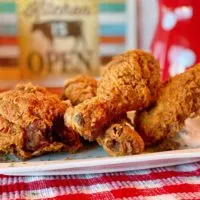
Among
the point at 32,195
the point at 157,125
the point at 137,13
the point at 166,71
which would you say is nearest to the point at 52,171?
the point at 32,195

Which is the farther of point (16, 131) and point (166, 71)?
point (166, 71)

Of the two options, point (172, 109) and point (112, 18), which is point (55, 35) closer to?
point (112, 18)

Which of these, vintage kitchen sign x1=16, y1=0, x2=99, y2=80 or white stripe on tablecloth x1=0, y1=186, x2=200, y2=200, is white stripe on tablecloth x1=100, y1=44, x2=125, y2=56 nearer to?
vintage kitchen sign x1=16, y1=0, x2=99, y2=80

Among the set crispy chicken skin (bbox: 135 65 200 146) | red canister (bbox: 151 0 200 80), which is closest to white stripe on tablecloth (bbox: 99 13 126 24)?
red canister (bbox: 151 0 200 80)

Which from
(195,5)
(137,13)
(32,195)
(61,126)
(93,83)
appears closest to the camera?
(32,195)

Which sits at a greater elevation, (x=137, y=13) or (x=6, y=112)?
(x=137, y=13)

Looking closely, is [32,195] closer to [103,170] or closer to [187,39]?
[103,170]

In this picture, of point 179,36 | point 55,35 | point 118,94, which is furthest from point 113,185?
point 55,35
